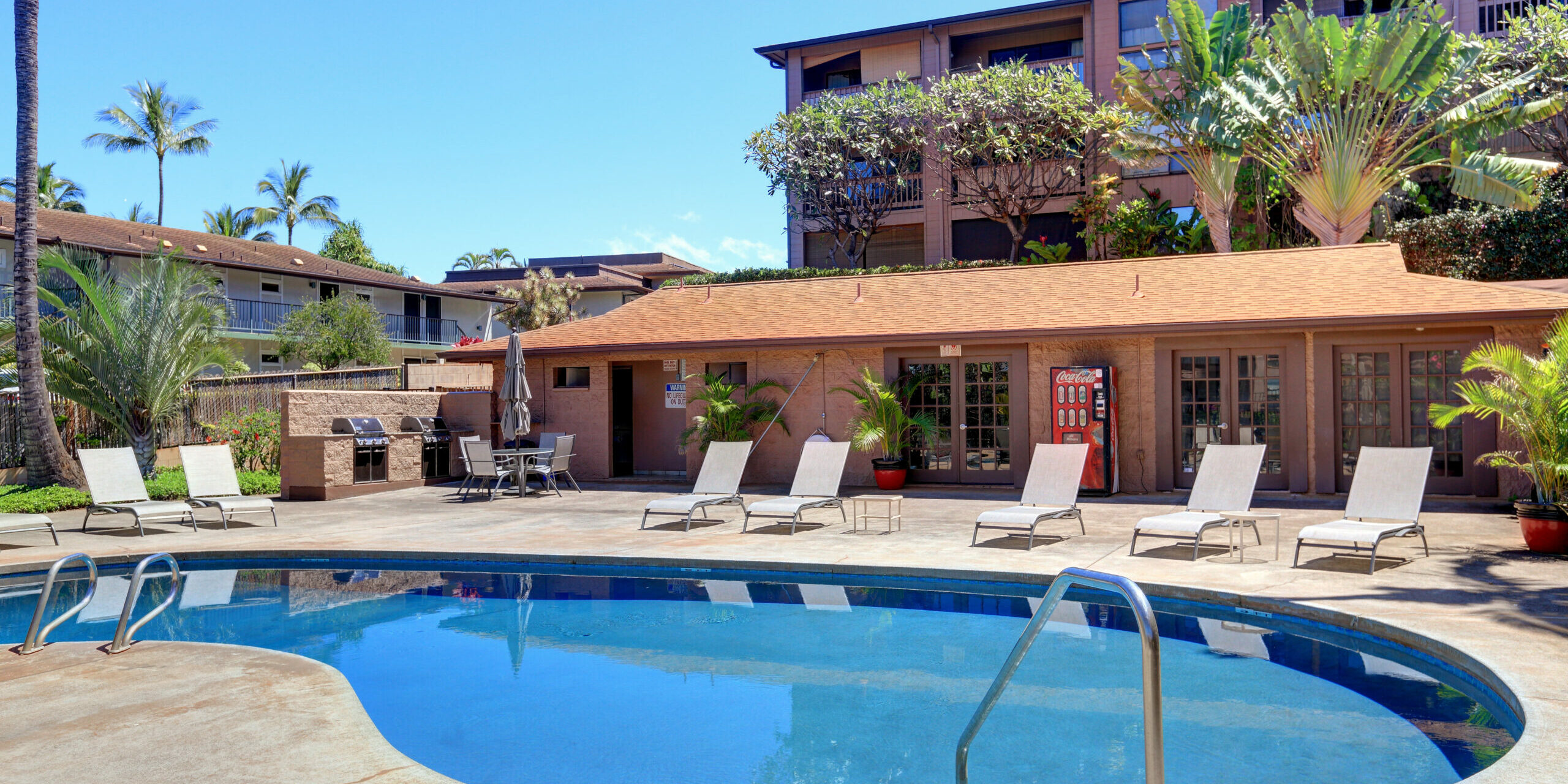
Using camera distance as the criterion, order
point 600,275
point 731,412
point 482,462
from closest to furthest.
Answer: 1. point 482,462
2. point 731,412
3. point 600,275

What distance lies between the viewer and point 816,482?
12523mm

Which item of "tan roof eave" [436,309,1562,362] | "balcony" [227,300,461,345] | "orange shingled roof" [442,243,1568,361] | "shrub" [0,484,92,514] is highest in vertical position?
"balcony" [227,300,461,345]

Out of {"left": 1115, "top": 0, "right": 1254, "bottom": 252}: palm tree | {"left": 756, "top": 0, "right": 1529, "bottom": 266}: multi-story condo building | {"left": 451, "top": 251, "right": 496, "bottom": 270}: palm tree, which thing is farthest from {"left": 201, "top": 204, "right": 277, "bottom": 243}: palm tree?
{"left": 1115, "top": 0, "right": 1254, "bottom": 252}: palm tree

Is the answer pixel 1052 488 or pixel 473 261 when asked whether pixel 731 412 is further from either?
pixel 473 261

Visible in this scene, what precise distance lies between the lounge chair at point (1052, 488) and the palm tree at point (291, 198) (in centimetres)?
4950

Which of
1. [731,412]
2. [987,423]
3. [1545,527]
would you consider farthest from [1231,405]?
[731,412]

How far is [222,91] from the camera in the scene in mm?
42438

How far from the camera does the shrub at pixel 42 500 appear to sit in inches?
562

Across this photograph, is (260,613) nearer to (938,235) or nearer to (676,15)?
(676,15)

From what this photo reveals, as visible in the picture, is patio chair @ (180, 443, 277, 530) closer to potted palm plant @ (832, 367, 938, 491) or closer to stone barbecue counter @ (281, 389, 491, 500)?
stone barbecue counter @ (281, 389, 491, 500)

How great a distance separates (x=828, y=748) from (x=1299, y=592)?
13.7ft

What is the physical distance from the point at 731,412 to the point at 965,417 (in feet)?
12.9

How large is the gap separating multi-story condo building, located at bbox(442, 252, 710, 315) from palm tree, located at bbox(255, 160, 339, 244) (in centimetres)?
721

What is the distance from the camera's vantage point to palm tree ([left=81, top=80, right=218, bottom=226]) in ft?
143
